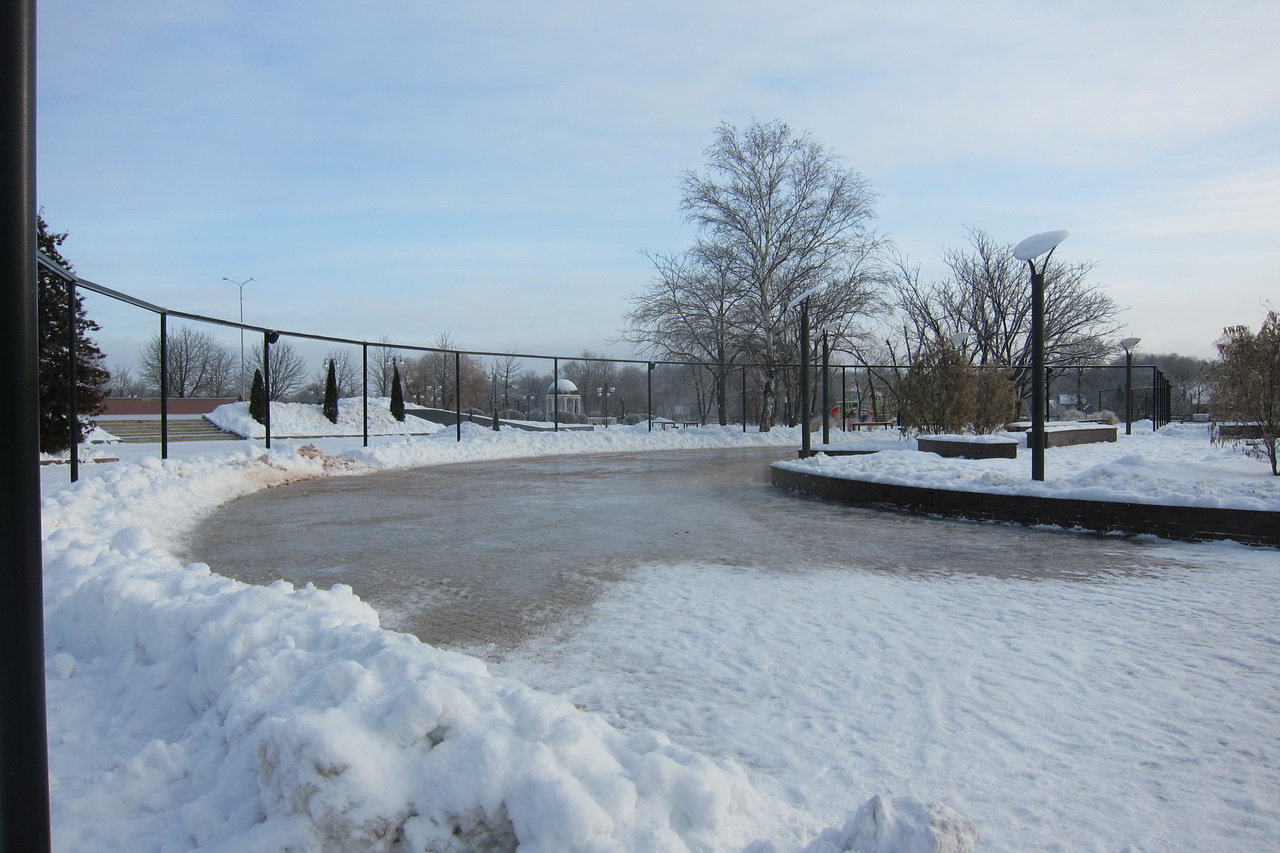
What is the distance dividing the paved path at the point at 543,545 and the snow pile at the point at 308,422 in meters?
21.8

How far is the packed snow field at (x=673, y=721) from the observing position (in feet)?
6.56

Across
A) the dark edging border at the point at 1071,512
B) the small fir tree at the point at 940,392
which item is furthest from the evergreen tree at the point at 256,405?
the dark edging border at the point at 1071,512

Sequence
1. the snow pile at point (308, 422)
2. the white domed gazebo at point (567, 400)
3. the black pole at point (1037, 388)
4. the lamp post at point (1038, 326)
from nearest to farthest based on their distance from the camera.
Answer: the black pole at point (1037, 388)
the lamp post at point (1038, 326)
the snow pile at point (308, 422)
the white domed gazebo at point (567, 400)

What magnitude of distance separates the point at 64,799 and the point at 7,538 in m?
1.17

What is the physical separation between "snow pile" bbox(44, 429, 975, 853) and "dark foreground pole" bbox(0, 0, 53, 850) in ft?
1.84

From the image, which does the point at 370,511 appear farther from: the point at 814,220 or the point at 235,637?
the point at 814,220

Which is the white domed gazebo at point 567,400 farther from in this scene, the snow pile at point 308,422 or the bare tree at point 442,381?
the snow pile at point 308,422

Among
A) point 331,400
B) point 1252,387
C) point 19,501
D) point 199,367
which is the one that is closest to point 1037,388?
point 1252,387

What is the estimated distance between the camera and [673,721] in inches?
116

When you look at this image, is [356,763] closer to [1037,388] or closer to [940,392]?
[1037,388]

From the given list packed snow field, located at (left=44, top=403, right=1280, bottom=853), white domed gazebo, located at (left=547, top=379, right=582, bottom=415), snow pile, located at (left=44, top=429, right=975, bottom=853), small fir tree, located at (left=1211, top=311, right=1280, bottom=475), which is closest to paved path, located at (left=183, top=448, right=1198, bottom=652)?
packed snow field, located at (left=44, top=403, right=1280, bottom=853)

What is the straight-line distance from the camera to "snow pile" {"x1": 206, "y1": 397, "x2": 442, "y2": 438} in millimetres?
30375

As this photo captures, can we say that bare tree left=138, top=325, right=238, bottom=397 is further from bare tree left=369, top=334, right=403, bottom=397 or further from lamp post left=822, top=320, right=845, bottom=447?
lamp post left=822, top=320, right=845, bottom=447

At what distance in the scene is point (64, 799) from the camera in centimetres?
223
